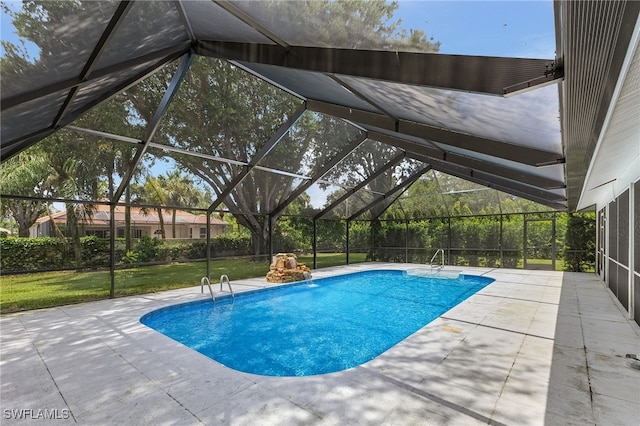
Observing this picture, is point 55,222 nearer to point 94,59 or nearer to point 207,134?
point 207,134

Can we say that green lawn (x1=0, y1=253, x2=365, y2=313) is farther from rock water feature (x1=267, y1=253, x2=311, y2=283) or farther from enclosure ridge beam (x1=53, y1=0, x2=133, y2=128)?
enclosure ridge beam (x1=53, y1=0, x2=133, y2=128)

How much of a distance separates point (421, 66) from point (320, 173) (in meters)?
7.20

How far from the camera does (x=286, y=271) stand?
983cm

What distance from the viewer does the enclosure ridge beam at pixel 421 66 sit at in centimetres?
217

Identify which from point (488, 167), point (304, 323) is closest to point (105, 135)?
point (304, 323)

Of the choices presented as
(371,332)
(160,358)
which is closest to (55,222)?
(160,358)

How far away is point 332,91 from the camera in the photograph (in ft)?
16.0

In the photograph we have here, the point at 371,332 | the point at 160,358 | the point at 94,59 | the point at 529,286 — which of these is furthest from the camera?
the point at 529,286

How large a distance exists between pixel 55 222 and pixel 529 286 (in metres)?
15.3

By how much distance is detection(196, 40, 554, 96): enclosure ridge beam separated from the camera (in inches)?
85.6

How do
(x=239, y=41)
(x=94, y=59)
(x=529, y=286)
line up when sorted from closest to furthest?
(x=94, y=59), (x=239, y=41), (x=529, y=286)

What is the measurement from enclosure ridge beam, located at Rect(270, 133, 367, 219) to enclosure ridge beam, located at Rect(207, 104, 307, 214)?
216 cm

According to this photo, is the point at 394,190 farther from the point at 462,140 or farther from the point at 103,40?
the point at 103,40

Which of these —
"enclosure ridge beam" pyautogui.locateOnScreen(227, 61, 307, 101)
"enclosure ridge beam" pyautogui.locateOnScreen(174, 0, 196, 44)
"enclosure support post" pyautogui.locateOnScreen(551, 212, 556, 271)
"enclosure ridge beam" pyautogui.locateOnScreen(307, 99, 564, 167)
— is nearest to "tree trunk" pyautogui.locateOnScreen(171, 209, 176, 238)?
"enclosure ridge beam" pyautogui.locateOnScreen(227, 61, 307, 101)
